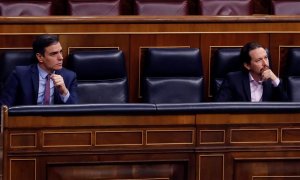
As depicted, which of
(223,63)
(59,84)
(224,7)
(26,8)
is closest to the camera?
(59,84)

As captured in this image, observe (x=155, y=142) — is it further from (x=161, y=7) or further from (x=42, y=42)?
(x=161, y=7)

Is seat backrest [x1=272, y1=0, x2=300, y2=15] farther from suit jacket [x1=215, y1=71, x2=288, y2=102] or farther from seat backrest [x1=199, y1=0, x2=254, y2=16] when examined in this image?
suit jacket [x1=215, y1=71, x2=288, y2=102]

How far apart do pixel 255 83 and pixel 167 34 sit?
0.77ft

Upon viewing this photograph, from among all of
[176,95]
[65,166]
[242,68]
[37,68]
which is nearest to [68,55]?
[37,68]

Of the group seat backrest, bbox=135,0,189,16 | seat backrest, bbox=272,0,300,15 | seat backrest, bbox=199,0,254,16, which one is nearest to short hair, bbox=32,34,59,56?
seat backrest, bbox=135,0,189,16

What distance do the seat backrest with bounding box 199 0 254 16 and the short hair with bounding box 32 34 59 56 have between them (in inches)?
23.1

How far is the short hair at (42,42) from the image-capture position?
147 centimetres

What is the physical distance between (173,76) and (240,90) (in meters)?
0.16

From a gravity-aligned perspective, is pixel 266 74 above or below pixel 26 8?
below

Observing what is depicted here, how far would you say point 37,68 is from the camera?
4.85ft

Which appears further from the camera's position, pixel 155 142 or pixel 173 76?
pixel 173 76

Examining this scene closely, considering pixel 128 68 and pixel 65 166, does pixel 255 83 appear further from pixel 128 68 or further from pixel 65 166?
pixel 65 166

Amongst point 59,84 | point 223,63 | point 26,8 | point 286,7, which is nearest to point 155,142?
point 59,84

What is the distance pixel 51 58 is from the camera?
145 centimetres
